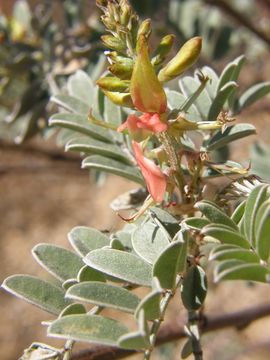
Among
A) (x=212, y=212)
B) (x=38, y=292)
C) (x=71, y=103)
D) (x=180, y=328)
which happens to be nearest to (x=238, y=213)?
(x=212, y=212)

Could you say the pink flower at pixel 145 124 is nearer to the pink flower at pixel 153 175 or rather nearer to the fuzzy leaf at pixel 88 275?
the pink flower at pixel 153 175

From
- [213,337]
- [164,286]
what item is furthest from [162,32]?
[213,337]

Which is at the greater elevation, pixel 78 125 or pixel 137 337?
pixel 78 125

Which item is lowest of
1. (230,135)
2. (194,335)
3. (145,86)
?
(194,335)

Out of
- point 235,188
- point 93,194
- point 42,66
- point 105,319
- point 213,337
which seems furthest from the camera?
point 93,194

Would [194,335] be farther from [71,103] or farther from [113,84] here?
[71,103]

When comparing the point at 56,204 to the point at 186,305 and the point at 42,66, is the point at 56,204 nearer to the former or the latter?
the point at 42,66
